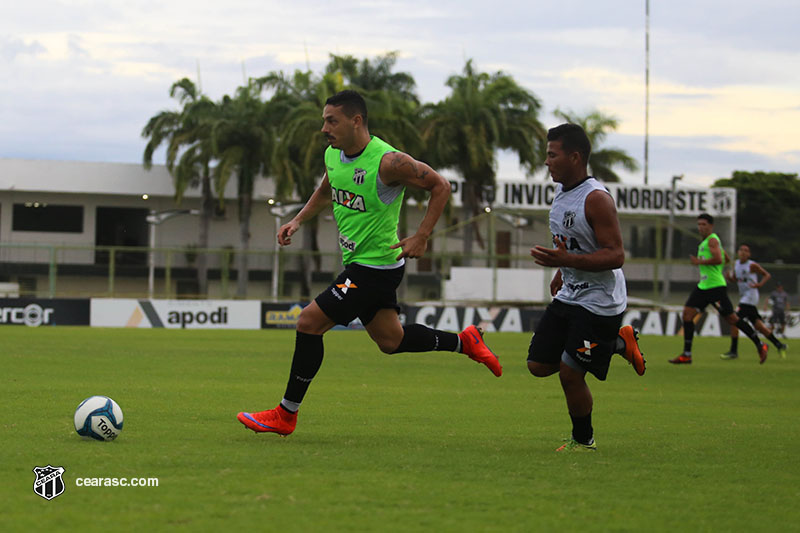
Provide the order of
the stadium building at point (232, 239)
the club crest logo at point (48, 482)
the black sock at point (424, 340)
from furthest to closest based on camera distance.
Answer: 1. the stadium building at point (232, 239)
2. the black sock at point (424, 340)
3. the club crest logo at point (48, 482)

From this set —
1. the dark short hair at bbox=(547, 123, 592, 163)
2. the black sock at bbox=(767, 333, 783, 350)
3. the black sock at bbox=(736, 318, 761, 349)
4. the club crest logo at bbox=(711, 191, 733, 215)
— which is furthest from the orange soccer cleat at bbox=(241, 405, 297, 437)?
the club crest logo at bbox=(711, 191, 733, 215)

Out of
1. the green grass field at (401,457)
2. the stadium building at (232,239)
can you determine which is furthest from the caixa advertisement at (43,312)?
the green grass field at (401,457)

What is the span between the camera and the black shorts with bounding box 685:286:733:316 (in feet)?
56.6

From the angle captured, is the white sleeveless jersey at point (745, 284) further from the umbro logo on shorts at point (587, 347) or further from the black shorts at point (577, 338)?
the umbro logo on shorts at point (587, 347)

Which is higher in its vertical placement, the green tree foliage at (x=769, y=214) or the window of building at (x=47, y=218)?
the green tree foliage at (x=769, y=214)

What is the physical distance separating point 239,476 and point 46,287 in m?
30.2

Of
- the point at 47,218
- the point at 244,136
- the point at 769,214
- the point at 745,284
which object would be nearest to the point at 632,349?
the point at 745,284

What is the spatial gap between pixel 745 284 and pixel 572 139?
15.7 meters

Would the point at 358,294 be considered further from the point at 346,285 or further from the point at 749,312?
the point at 749,312

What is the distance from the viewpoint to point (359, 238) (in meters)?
7.09

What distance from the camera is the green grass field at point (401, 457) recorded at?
4531mm

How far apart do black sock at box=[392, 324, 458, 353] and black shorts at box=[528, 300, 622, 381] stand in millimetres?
844

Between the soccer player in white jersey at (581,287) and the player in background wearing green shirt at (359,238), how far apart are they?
81 centimetres

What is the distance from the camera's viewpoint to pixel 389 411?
9.13 metres
